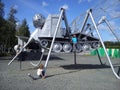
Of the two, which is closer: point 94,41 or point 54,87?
point 54,87

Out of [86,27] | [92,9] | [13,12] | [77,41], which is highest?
[13,12]

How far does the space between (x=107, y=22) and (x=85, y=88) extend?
836 cm

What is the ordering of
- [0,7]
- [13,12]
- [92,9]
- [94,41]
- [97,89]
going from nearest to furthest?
[97,89]
[92,9]
[94,41]
[0,7]
[13,12]

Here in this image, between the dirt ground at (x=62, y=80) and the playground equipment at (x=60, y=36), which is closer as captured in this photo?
the dirt ground at (x=62, y=80)

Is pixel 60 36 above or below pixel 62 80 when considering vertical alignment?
above

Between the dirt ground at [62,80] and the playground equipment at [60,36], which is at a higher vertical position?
the playground equipment at [60,36]

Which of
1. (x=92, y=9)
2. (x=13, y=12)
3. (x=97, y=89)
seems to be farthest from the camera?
(x=13, y=12)

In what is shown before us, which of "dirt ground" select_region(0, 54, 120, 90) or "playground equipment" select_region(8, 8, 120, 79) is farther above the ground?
"playground equipment" select_region(8, 8, 120, 79)

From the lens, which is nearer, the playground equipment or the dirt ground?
the dirt ground

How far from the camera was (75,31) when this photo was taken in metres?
16.7

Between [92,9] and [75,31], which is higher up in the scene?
[92,9]

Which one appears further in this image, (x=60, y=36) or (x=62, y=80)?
(x=60, y=36)

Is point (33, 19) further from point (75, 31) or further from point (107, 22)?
point (107, 22)

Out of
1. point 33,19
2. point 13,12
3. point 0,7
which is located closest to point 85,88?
point 33,19
